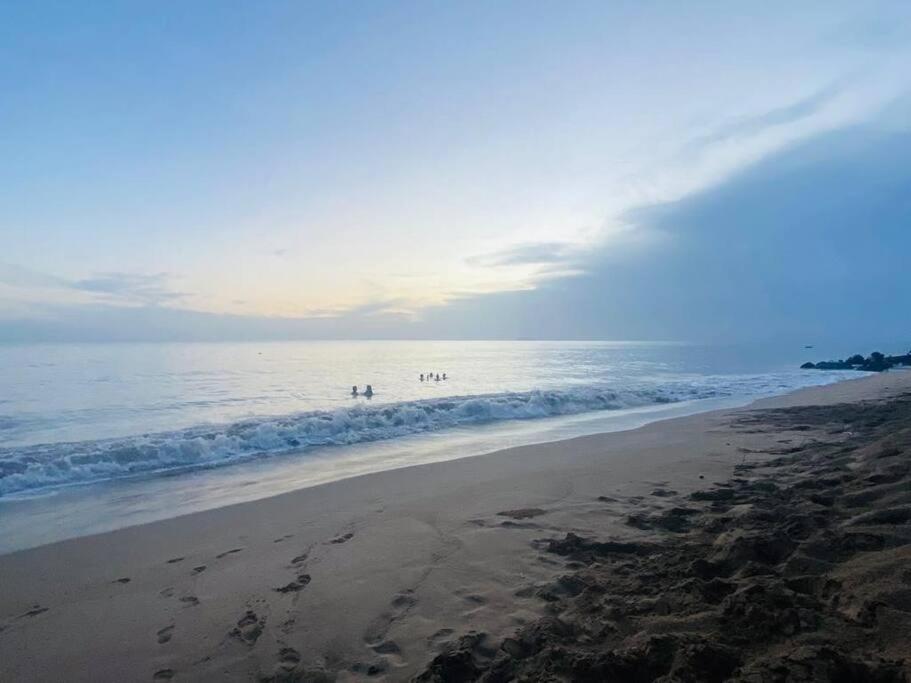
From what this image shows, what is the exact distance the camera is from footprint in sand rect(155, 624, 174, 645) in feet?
13.9

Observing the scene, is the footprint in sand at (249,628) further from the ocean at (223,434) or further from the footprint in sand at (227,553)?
the ocean at (223,434)

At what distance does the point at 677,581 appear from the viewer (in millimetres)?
4172

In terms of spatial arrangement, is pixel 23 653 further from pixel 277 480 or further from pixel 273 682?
pixel 277 480

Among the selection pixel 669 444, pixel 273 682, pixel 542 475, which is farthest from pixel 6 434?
pixel 669 444

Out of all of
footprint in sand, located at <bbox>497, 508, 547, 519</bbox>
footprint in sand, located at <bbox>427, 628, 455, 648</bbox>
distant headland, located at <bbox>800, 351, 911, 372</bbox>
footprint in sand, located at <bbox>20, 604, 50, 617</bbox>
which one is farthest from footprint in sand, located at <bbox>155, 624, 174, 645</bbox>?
distant headland, located at <bbox>800, 351, 911, 372</bbox>

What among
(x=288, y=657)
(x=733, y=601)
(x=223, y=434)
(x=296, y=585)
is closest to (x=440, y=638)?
(x=288, y=657)

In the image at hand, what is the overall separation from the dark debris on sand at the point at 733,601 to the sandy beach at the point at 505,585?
0.02 metres

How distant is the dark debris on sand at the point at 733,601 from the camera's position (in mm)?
2861

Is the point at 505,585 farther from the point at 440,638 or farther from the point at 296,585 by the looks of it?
the point at 296,585

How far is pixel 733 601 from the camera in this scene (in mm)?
3529

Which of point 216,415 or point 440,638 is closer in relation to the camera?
point 440,638

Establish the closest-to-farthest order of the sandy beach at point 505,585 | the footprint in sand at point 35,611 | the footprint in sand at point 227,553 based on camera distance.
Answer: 1. the sandy beach at point 505,585
2. the footprint in sand at point 35,611
3. the footprint in sand at point 227,553

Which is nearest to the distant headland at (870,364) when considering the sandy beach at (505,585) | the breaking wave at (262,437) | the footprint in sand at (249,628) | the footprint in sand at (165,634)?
the breaking wave at (262,437)

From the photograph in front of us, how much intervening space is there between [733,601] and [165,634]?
4.32 meters
